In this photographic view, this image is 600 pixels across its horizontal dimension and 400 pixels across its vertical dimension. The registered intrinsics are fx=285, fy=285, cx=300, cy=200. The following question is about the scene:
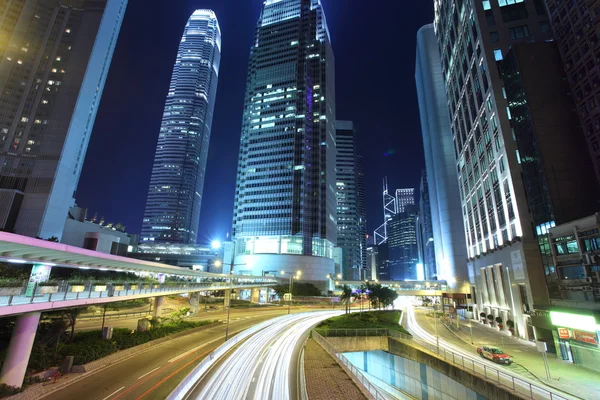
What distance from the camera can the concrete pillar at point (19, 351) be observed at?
19203 mm

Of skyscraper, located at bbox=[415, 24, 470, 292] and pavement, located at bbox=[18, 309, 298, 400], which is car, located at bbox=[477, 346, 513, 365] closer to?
pavement, located at bbox=[18, 309, 298, 400]

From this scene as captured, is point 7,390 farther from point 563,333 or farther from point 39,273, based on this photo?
point 563,333

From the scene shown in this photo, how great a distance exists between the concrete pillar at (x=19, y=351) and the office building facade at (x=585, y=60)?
7085cm

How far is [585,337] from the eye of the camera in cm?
3189

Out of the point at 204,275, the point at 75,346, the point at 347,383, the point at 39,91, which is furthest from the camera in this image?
the point at 39,91

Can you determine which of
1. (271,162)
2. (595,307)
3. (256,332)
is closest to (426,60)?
(271,162)

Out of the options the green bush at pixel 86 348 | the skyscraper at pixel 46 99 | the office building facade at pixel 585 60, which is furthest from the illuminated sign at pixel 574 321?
the skyscraper at pixel 46 99

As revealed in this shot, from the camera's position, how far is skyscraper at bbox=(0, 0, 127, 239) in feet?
300

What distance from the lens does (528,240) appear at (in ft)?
152

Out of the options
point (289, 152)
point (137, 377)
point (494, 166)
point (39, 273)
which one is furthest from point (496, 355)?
point (289, 152)

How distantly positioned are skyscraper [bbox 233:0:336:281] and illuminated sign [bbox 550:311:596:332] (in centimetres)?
9496

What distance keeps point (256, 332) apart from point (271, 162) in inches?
4169

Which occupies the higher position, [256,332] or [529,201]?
[529,201]

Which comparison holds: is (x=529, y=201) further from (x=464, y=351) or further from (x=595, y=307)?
(x=464, y=351)
